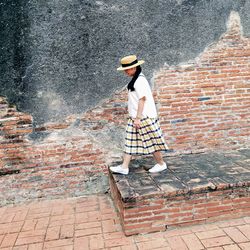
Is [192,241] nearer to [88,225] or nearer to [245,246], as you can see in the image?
[245,246]

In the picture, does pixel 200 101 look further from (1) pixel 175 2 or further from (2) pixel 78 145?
(2) pixel 78 145

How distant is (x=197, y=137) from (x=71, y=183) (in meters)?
2.10

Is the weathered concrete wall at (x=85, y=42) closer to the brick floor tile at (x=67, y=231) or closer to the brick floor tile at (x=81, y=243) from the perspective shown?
the brick floor tile at (x=67, y=231)

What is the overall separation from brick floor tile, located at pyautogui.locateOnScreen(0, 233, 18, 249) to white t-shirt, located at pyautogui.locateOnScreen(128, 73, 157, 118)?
6.67 feet

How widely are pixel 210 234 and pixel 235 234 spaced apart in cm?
27

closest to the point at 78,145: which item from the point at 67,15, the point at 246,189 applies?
the point at 67,15

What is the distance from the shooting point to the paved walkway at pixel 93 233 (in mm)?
3039

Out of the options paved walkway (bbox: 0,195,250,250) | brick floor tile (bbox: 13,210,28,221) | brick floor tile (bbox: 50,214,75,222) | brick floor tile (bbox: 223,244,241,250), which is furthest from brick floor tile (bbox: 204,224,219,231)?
brick floor tile (bbox: 13,210,28,221)

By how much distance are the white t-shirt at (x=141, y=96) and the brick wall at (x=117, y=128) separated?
0.73m

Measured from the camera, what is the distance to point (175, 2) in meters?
4.25

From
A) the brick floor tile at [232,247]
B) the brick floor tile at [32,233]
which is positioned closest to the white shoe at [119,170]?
the brick floor tile at [32,233]

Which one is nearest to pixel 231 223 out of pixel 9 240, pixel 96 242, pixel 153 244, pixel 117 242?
pixel 153 244

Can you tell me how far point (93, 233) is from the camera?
131 inches

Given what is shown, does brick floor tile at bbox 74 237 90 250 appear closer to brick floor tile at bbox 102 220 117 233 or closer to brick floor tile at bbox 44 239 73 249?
brick floor tile at bbox 44 239 73 249
